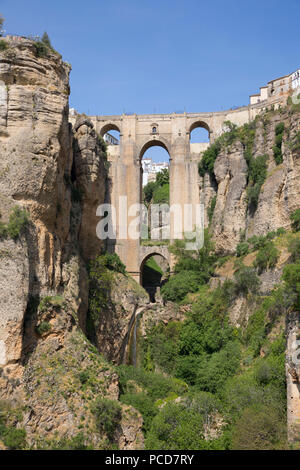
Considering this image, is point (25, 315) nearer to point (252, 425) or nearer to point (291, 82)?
point (252, 425)

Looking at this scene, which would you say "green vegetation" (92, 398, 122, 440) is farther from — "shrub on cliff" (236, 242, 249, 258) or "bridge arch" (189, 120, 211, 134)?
"bridge arch" (189, 120, 211, 134)

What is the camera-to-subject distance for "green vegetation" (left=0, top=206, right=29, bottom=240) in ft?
67.8

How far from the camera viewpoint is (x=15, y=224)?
827 inches

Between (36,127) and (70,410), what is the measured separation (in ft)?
36.9

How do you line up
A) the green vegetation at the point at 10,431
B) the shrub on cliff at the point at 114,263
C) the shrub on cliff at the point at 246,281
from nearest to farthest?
the green vegetation at the point at 10,431 < the shrub on cliff at the point at 246,281 < the shrub on cliff at the point at 114,263

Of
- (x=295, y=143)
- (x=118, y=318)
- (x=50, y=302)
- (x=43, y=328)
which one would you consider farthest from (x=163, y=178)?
(x=43, y=328)

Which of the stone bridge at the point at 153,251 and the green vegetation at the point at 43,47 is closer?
the green vegetation at the point at 43,47

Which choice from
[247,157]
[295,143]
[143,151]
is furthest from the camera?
[143,151]

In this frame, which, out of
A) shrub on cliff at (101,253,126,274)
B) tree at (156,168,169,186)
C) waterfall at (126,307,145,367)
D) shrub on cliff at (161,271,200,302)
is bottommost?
waterfall at (126,307,145,367)

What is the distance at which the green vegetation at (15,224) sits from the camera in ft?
67.8

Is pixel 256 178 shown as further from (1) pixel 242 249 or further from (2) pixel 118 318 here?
(2) pixel 118 318

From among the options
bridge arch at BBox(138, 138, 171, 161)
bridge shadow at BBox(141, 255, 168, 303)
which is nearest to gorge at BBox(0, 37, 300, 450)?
bridge arch at BBox(138, 138, 171, 161)

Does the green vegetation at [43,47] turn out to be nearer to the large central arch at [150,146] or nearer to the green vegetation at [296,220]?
the green vegetation at [296,220]

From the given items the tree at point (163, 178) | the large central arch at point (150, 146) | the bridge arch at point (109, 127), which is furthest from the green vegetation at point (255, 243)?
the tree at point (163, 178)
